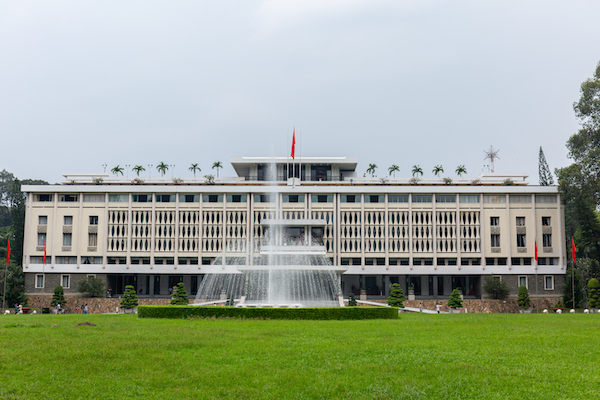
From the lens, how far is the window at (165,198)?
5838 centimetres

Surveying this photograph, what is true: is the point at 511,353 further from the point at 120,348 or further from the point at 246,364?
the point at 120,348

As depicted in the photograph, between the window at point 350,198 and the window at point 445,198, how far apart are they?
27.9ft

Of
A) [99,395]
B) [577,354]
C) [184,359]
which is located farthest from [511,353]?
[99,395]

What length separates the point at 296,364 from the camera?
13586 millimetres

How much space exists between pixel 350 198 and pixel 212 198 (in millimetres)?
15112

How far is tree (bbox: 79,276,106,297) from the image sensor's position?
53.3 meters

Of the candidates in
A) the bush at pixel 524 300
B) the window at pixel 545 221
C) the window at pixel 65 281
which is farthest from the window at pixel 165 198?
the window at pixel 545 221

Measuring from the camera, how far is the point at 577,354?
14812 mm

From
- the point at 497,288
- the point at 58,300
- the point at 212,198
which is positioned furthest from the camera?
the point at 212,198

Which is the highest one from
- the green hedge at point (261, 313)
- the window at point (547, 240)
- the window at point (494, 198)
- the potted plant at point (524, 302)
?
the window at point (494, 198)

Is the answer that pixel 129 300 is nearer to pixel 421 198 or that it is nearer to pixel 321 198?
pixel 321 198

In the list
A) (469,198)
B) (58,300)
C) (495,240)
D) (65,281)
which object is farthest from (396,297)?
Answer: (65,281)

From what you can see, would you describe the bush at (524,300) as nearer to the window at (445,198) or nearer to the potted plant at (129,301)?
the window at (445,198)

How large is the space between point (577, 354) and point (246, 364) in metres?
9.10
